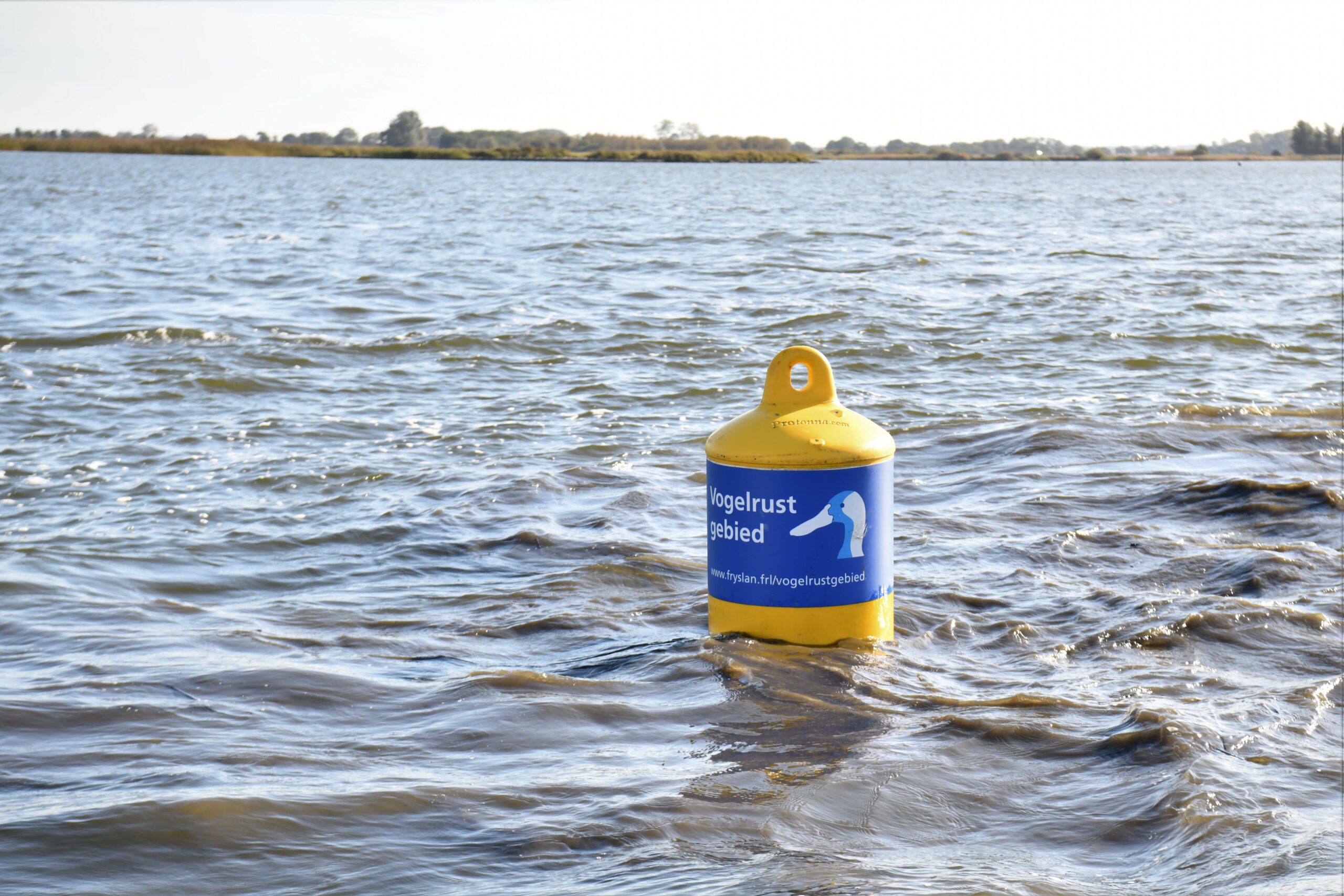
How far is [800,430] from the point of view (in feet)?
14.4

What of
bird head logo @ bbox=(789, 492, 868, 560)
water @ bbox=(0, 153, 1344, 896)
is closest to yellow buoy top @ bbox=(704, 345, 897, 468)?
bird head logo @ bbox=(789, 492, 868, 560)

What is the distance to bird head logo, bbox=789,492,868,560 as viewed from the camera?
436cm

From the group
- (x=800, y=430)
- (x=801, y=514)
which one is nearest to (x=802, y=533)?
(x=801, y=514)

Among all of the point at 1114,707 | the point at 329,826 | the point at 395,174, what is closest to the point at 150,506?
the point at 329,826

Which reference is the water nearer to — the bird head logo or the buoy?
the buoy

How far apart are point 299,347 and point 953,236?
1944 cm

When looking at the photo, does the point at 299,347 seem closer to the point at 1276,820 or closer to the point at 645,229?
the point at 1276,820

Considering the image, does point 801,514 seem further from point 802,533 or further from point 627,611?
point 627,611

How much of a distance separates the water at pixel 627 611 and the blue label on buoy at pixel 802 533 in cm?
24

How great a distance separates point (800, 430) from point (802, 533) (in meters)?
0.36

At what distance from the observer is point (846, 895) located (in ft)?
9.34

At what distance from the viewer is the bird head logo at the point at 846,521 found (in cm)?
436

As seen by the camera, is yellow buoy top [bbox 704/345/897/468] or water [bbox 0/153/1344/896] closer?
water [bbox 0/153/1344/896]

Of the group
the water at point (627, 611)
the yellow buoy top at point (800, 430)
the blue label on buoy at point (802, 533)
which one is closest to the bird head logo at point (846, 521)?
the blue label on buoy at point (802, 533)
